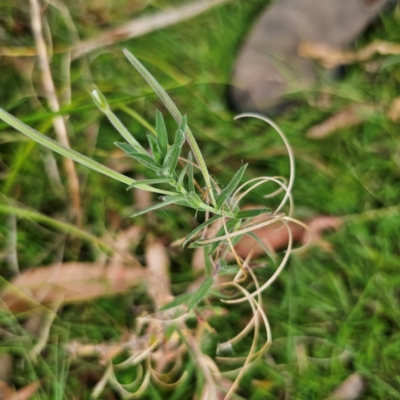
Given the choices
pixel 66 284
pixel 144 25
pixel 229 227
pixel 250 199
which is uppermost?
pixel 144 25

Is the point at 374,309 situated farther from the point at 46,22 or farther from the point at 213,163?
the point at 46,22

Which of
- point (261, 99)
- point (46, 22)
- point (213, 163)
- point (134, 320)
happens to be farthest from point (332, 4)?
point (134, 320)

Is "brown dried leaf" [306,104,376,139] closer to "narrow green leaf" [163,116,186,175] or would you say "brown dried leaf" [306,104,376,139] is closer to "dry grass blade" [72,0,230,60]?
"dry grass blade" [72,0,230,60]

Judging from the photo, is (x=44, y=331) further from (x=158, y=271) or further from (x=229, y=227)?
(x=229, y=227)

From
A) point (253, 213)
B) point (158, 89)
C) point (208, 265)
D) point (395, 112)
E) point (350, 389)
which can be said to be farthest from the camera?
point (395, 112)

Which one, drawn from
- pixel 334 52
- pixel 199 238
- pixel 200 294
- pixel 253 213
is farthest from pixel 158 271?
pixel 334 52

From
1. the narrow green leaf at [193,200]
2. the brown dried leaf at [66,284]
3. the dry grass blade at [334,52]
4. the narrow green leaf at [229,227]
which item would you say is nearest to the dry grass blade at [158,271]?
the brown dried leaf at [66,284]
